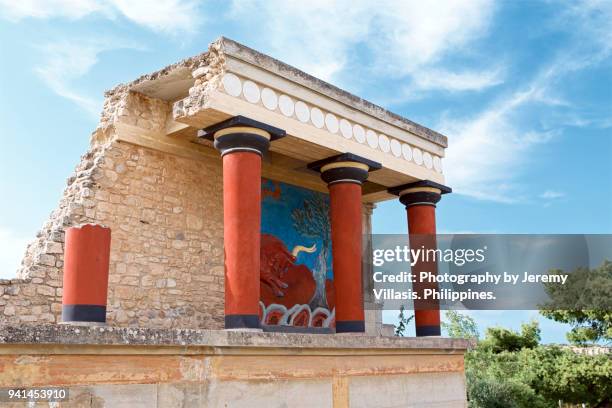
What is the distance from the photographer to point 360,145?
9.02 m

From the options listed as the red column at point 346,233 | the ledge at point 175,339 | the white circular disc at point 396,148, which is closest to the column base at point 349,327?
the red column at point 346,233

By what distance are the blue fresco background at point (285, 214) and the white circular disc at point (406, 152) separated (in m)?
1.69

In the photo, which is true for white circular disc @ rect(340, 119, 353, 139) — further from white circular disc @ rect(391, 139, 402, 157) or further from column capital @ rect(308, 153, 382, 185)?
white circular disc @ rect(391, 139, 402, 157)

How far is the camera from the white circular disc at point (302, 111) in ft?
26.6

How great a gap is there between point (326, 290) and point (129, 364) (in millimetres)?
5949

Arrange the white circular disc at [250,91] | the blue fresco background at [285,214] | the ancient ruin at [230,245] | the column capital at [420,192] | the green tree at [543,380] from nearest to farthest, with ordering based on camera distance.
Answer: the ancient ruin at [230,245], the white circular disc at [250,91], the blue fresco background at [285,214], the column capital at [420,192], the green tree at [543,380]

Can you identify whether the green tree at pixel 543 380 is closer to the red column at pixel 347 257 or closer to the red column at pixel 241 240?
the red column at pixel 347 257

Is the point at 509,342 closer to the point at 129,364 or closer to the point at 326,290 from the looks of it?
the point at 326,290

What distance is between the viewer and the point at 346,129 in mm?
8852

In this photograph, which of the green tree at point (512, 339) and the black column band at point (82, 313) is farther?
the green tree at point (512, 339)

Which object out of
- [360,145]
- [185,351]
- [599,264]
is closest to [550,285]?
[599,264]

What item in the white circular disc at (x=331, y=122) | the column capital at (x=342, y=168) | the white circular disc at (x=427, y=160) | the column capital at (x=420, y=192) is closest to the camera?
the white circular disc at (x=331, y=122)

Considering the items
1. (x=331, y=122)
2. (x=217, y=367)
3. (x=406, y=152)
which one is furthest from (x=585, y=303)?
(x=217, y=367)

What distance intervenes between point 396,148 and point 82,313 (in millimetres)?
5971
